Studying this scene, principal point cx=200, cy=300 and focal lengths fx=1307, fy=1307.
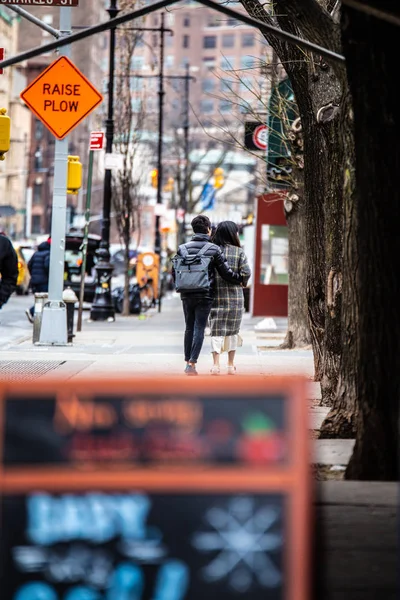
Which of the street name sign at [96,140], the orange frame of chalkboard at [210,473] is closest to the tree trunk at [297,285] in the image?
the street name sign at [96,140]

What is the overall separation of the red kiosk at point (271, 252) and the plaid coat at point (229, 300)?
15.1 meters

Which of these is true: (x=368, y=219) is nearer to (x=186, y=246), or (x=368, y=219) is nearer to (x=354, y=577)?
(x=354, y=577)

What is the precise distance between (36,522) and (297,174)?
17456 mm

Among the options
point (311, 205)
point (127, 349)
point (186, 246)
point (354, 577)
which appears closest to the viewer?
point (354, 577)

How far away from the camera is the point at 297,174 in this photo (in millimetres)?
21000

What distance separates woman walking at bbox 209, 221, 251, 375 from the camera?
14875 millimetres

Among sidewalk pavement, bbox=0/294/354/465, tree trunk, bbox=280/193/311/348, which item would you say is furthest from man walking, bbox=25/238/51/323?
tree trunk, bbox=280/193/311/348

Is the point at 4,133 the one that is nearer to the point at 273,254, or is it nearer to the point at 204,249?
the point at 204,249

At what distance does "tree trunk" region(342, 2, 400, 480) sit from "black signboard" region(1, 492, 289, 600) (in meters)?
3.13

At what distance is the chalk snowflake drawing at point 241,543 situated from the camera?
150 inches

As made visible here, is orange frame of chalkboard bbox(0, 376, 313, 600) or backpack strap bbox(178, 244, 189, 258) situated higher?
backpack strap bbox(178, 244, 189, 258)

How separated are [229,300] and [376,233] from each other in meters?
8.13

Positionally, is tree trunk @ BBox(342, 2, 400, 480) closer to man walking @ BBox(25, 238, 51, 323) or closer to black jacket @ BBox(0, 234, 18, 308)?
black jacket @ BBox(0, 234, 18, 308)

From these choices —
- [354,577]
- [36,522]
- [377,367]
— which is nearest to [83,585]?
[36,522]
